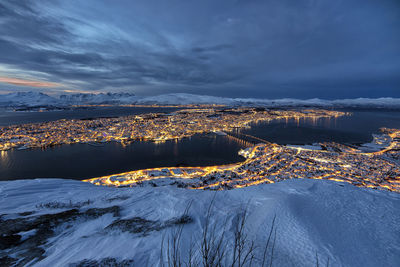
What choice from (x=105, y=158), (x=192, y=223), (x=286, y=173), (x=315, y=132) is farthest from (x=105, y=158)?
(x=315, y=132)

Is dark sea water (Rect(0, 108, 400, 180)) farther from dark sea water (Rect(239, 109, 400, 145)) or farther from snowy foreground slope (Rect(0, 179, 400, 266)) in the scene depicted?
snowy foreground slope (Rect(0, 179, 400, 266))

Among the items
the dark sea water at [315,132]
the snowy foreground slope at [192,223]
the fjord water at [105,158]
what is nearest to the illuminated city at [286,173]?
the fjord water at [105,158]

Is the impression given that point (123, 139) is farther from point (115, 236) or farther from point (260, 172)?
point (115, 236)

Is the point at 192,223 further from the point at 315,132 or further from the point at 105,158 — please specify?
the point at 315,132

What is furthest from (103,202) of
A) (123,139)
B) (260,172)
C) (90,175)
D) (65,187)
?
(123,139)

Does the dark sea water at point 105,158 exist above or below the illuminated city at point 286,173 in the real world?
below

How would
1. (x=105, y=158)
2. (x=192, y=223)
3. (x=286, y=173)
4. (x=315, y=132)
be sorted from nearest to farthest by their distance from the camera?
(x=192, y=223)
(x=286, y=173)
(x=105, y=158)
(x=315, y=132)

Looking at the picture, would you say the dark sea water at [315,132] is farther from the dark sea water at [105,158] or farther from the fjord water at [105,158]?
the fjord water at [105,158]

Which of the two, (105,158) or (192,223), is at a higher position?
(192,223)

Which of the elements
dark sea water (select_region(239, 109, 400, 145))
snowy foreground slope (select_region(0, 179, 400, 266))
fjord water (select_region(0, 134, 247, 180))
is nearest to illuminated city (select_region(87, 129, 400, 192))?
fjord water (select_region(0, 134, 247, 180))
